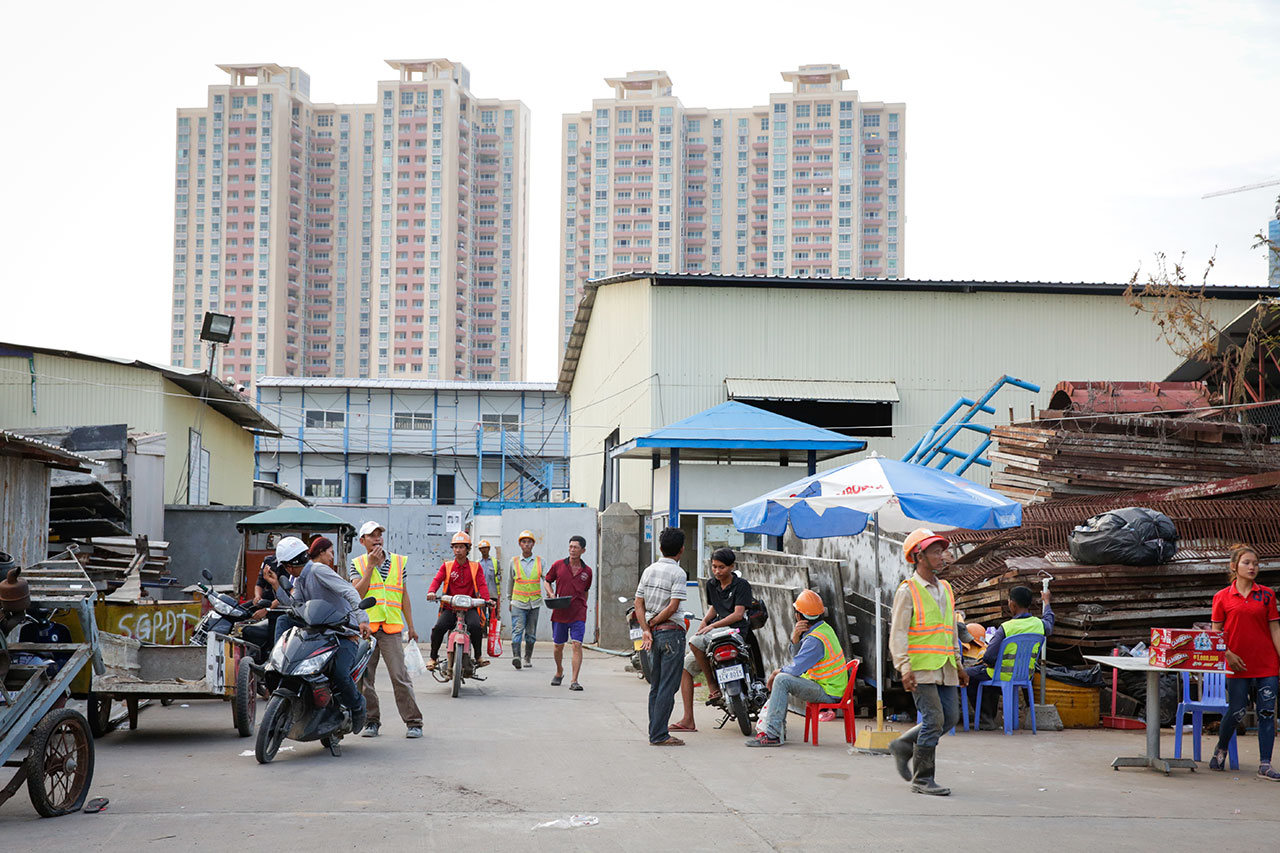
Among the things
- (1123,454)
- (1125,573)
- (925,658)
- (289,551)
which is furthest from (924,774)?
(1123,454)

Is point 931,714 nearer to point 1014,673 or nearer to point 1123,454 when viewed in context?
point 1014,673

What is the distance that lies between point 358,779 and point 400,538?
71.7 feet

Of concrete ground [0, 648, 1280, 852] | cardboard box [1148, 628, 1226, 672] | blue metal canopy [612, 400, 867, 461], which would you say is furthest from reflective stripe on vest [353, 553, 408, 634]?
blue metal canopy [612, 400, 867, 461]

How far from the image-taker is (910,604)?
8125mm

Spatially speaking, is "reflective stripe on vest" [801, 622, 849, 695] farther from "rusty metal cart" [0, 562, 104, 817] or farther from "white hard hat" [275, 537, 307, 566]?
"rusty metal cart" [0, 562, 104, 817]

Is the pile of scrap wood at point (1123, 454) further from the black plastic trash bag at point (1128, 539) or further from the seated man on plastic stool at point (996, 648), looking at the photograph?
the seated man on plastic stool at point (996, 648)

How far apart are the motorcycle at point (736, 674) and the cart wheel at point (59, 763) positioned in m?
5.16

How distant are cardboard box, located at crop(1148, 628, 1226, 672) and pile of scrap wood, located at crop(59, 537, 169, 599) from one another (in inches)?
462

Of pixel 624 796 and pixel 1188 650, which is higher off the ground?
pixel 1188 650

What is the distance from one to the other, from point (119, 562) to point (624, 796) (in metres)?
11.8

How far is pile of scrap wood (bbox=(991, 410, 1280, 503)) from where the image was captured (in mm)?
15828

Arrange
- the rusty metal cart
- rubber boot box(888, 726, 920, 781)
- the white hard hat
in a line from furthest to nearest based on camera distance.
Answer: the white hard hat, rubber boot box(888, 726, 920, 781), the rusty metal cart

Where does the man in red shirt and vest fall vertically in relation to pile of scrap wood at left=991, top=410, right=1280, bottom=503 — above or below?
below

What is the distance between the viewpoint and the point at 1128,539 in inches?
486
